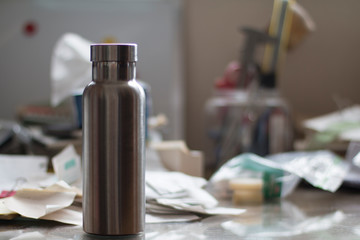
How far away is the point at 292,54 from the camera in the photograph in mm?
1638

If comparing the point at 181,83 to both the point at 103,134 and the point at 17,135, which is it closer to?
the point at 17,135

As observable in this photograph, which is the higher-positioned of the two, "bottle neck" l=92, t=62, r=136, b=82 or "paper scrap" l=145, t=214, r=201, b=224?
"bottle neck" l=92, t=62, r=136, b=82

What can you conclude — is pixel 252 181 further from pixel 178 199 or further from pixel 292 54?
pixel 292 54

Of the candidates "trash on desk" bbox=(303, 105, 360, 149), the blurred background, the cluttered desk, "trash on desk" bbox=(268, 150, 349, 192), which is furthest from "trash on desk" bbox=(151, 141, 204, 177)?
the blurred background

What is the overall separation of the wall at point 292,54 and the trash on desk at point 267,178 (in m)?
0.60

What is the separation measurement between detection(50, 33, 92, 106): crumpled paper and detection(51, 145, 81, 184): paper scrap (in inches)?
9.2

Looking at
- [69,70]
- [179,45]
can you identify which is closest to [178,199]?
[69,70]

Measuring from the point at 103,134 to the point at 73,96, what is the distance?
504 mm

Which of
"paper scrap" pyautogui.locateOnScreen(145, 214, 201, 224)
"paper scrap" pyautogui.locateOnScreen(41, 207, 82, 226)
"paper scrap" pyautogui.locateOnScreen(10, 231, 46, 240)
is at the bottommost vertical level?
"paper scrap" pyautogui.locateOnScreen(145, 214, 201, 224)

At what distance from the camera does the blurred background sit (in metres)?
1.56

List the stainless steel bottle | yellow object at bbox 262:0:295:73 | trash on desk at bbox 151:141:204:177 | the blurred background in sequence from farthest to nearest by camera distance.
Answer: the blurred background, yellow object at bbox 262:0:295:73, trash on desk at bbox 151:141:204:177, the stainless steel bottle

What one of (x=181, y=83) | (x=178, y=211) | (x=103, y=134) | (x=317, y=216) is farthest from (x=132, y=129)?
(x=181, y=83)

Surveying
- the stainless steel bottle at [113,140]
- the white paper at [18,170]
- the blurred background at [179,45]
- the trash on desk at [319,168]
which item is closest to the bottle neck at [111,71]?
the stainless steel bottle at [113,140]

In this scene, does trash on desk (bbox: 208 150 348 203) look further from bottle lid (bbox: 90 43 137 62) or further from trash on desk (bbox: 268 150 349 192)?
bottle lid (bbox: 90 43 137 62)
